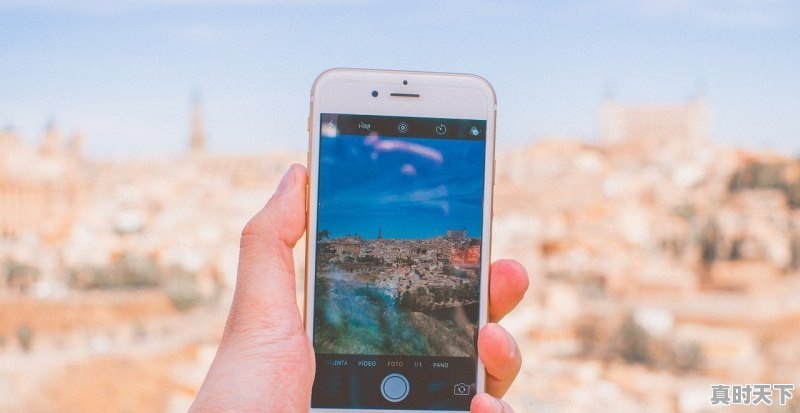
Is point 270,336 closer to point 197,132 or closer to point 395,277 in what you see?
point 395,277

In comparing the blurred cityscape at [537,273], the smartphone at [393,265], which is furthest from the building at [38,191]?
the smartphone at [393,265]

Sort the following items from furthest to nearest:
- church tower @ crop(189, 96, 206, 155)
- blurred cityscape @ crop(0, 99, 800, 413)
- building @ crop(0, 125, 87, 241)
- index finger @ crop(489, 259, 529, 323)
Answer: church tower @ crop(189, 96, 206, 155)
building @ crop(0, 125, 87, 241)
blurred cityscape @ crop(0, 99, 800, 413)
index finger @ crop(489, 259, 529, 323)

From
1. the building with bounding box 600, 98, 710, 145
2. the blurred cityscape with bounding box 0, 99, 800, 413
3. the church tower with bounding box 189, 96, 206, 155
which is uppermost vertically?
the building with bounding box 600, 98, 710, 145

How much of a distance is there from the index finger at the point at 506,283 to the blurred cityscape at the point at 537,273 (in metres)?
2.42

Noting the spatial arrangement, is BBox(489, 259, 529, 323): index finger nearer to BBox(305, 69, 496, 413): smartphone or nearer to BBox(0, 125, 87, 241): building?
BBox(305, 69, 496, 413): smartphone

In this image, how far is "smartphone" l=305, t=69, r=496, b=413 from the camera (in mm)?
584

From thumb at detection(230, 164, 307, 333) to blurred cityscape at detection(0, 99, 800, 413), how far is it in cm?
245

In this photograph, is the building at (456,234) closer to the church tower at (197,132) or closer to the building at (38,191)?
the building at (38,191)

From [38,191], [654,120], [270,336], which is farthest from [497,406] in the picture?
[654,120]

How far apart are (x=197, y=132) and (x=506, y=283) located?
2085 centimetres

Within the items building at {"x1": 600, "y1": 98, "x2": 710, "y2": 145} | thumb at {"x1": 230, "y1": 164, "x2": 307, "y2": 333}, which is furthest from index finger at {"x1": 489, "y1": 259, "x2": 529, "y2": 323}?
building at {"x1": 600, "y1": 98, "x2": 710, "y2": 145}

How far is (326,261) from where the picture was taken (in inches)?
23.2

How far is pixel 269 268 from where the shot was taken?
528 millimetres

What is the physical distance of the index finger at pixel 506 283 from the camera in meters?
0.61
